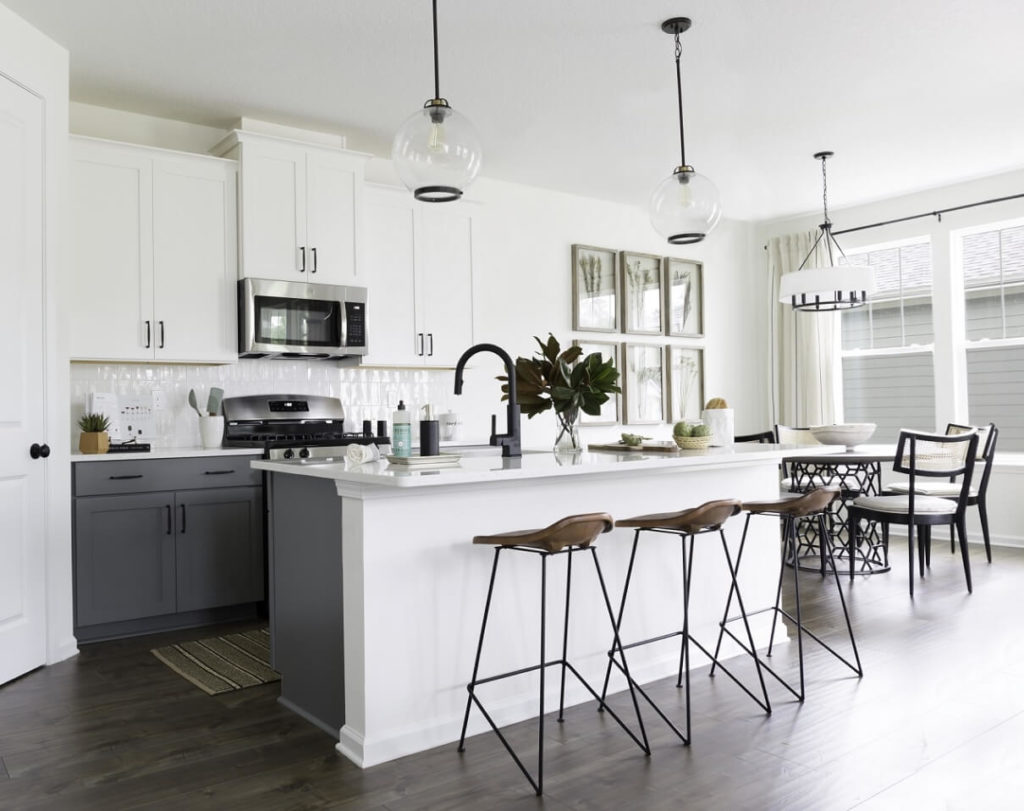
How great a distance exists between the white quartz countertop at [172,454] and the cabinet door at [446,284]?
1450 millimetres

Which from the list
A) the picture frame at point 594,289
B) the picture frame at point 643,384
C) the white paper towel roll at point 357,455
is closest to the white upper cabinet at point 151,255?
the white paper towel roll at point 357,455

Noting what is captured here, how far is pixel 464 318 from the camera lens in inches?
221

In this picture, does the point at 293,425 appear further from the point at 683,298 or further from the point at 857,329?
the point at 857,329

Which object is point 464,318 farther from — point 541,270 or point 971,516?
point 971,516

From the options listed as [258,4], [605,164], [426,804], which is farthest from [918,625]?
[258,4]

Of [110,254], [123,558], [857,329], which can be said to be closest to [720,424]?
[123,558]

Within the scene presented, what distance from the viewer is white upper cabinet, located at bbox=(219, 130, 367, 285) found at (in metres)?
→ 4.64

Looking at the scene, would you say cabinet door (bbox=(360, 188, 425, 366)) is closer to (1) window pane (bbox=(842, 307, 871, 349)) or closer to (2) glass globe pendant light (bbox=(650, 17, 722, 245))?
(2) glass globe pendant light (bbox=(650, 17, 722, 245))

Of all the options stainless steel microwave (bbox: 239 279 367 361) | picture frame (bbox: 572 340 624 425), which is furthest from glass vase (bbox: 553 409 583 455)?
picture frame (bbox: 572 340 624 425)

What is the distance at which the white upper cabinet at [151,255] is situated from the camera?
4.23m

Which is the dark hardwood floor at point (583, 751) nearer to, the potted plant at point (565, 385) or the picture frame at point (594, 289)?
the potted plant at point (565, 385)

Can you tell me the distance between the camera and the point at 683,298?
7219 mm

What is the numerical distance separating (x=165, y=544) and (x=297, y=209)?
198 centimetres

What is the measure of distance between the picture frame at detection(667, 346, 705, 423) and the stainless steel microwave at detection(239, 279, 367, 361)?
302cm
